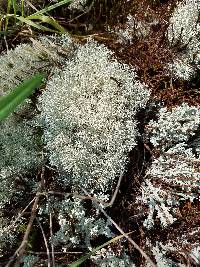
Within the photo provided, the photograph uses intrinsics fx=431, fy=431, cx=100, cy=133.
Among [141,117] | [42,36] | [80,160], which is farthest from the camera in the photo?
[42,36]

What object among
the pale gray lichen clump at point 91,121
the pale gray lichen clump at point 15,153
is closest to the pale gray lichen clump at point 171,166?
the pale gray lichen clump at point 91,121

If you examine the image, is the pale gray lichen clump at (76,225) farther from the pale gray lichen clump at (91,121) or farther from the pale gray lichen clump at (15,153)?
the pale gray lichen clump at (15,153)

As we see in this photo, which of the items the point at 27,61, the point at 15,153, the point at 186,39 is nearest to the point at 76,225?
the point at 15,153

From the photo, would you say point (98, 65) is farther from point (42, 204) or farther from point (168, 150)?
point (42, 204)

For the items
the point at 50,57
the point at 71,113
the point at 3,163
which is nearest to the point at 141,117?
the point at 71,113

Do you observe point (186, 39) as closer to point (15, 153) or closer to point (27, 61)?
point (27, 61)

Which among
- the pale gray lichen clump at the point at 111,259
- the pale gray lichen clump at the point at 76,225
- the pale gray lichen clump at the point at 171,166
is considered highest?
the pale gray lichen clump at the point at 171,166
